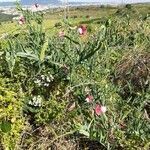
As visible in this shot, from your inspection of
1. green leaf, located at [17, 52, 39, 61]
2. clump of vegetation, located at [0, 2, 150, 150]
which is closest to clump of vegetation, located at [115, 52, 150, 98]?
clump of vegetation, located at [0, 2, 150, 150]

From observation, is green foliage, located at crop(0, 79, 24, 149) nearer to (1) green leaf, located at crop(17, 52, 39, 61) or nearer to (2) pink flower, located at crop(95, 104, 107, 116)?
(1) green leaf, located at crop(17, 52, 39, 61)

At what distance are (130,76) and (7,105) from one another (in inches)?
42.2

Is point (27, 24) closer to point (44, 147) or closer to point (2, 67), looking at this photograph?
point (2, 67)

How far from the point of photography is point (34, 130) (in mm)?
3195

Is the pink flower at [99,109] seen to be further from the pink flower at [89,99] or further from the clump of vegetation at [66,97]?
Result: the pink flower at [89,99]

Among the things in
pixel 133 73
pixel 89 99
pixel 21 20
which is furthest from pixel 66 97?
pixel 21 20

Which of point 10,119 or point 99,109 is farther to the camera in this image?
point 10,119

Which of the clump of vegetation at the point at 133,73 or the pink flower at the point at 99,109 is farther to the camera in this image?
the clump of vegetation at the point at 133,73

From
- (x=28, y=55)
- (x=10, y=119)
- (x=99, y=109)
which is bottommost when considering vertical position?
(x=10, y=119)

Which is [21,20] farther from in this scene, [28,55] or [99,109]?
[99,109]

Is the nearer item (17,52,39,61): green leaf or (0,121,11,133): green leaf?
(0,121,11,133): green leaf

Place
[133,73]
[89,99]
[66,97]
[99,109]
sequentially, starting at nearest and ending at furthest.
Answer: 1. [99,109]
2. [89,99]
3. [66,97]
4. [133,73]

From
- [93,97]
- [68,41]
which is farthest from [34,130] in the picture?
[68,41]

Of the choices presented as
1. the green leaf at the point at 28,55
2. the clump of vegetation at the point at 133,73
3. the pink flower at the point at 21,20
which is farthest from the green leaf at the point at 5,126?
the pink flower at the point at 21,20
